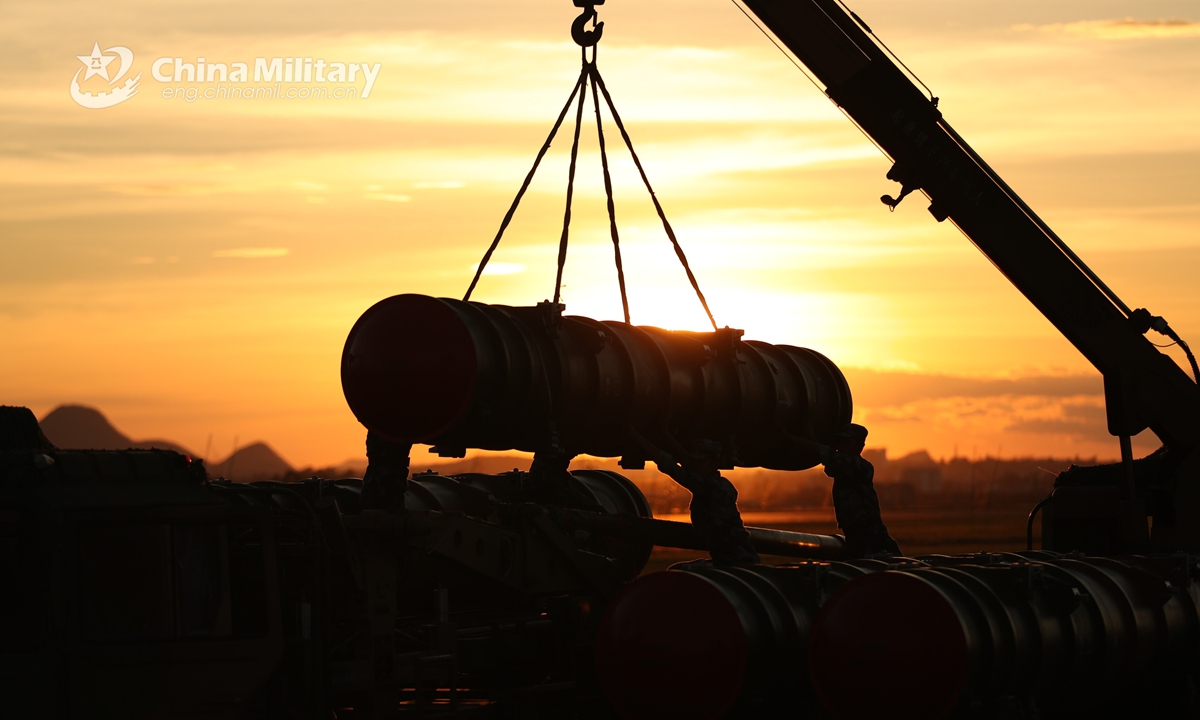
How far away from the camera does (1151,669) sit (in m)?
11.1

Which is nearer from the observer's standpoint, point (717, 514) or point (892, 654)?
point (892, 654)

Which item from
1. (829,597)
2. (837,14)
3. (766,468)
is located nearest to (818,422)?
(766,468)

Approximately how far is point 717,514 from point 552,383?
1732 mm

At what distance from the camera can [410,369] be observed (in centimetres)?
1070

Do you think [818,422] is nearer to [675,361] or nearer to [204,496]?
[675,361]

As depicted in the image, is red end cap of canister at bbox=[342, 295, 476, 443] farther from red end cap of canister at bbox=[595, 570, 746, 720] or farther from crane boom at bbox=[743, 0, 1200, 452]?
crane boom at bbox=[743, 0, 1200, 452]

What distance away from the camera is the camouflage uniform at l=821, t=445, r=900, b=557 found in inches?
482

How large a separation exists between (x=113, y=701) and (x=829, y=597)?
4.61 meters

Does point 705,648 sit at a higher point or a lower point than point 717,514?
lower

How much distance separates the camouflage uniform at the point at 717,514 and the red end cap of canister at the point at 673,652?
206 centimetres

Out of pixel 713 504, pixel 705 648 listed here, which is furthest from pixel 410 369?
pixel 705 648

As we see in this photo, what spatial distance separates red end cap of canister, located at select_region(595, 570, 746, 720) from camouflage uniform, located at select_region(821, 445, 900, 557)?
3256 millimetres

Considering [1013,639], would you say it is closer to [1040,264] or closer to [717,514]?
[717,514]

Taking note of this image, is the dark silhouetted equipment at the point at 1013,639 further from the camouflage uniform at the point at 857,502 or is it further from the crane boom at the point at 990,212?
the crane boom at the point at 990,212
